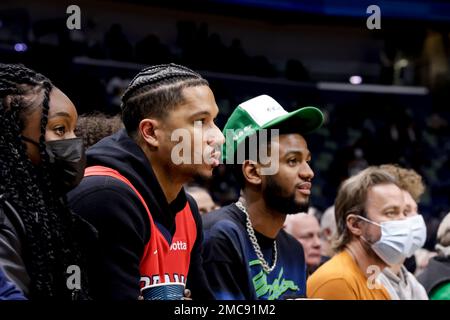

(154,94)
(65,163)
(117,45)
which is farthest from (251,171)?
(117,45)

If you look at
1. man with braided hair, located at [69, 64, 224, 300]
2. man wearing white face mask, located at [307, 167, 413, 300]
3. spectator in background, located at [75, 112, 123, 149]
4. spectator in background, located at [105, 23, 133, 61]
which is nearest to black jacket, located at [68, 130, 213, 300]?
man with braided hair, located at [69, 64, 224, 300]

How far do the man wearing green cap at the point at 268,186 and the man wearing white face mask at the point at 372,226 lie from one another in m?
0.39

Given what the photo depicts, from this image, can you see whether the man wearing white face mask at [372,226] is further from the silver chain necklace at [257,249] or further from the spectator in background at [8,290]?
the spectator in background at [8,290]

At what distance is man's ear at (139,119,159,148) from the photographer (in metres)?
2.29

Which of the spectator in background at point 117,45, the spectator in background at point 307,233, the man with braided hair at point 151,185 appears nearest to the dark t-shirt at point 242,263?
the man with braided hair at point 151,185

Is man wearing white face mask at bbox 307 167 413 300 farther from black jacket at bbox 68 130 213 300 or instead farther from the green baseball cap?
black jacket at bbox 68 130 213 300

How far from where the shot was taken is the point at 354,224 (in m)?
3.25

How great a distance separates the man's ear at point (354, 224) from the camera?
3.24 metres

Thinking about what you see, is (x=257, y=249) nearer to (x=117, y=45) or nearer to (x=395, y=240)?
(x=395, y=240)

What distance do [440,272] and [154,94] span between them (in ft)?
5.37

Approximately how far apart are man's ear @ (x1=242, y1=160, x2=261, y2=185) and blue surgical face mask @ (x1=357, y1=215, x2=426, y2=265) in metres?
0.61

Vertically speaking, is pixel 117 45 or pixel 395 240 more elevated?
pixel 117 45

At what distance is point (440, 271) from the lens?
3352 millimetres
